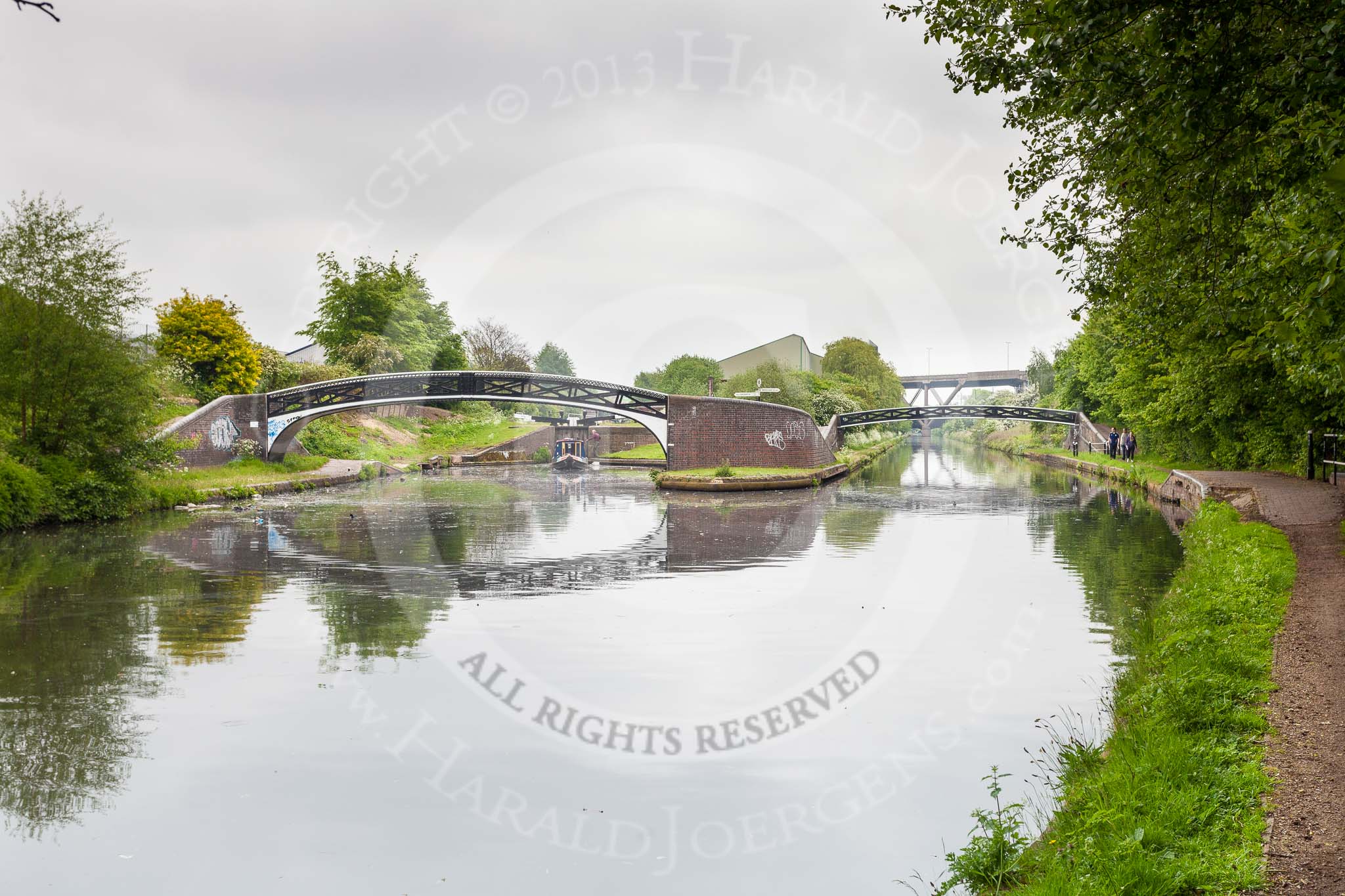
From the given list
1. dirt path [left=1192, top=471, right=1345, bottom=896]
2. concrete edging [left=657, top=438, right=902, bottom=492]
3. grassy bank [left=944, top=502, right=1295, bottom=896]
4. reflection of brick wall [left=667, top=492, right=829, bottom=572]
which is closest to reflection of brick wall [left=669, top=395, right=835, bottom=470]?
concrete edging [left=657, top=438, right=902, bottom=492]

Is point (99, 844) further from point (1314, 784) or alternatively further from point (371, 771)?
point (1314, 784)

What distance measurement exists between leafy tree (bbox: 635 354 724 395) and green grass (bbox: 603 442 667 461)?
11.5 ft

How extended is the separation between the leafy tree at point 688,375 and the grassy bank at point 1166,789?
4658cm

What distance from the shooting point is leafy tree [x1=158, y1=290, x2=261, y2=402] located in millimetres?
32219

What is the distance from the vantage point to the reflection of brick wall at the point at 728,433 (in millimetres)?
31094

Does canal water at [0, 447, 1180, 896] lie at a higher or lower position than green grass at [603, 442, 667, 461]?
lower

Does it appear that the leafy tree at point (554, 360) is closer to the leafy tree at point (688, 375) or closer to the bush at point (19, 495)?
the leafy tree at point (688, 375)

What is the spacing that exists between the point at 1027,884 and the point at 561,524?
15516 mm

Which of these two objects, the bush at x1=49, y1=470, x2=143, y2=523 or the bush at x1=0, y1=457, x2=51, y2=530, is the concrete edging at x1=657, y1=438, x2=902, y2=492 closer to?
the bush at x1=49, y1=470, x2=143, y2=523

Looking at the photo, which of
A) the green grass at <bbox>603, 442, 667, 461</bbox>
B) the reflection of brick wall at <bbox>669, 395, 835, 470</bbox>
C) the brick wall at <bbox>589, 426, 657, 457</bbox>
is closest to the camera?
the reflection of brick wall at <bbox>669, 395, 835, 470</bbox>

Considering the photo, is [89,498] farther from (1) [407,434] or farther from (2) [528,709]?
(1) [407,434]

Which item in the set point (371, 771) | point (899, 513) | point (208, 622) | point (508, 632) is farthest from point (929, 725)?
point (899, 513)

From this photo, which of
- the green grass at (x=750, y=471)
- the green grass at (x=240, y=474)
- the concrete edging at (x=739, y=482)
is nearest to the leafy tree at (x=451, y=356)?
the green grass at (x=240, y=474)

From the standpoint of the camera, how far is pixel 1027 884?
3.81 metres
